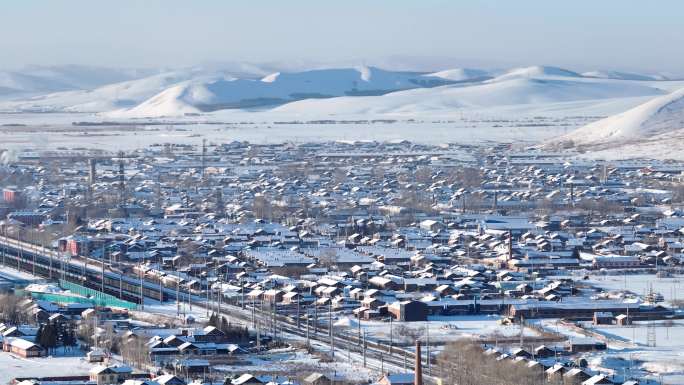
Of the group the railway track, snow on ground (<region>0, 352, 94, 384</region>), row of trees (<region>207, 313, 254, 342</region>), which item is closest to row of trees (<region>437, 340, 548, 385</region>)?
the railway track

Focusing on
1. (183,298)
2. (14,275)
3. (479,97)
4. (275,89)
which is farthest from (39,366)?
(275,89)

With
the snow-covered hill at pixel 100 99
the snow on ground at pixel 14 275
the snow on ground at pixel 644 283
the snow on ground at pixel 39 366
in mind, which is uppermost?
the snow on ground at pixel 39 366

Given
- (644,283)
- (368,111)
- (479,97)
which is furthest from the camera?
(479,97)

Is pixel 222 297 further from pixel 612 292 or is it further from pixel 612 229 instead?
pixel 612 229

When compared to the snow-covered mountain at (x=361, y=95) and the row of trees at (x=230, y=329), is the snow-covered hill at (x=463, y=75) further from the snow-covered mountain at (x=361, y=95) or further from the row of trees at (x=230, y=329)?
the row of trees at (x=230, y=329)

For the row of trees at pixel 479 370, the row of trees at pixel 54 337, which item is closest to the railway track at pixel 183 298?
the row of trees at pixel 479 370

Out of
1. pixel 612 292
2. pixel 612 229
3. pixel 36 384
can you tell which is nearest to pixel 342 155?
pixel 612 229

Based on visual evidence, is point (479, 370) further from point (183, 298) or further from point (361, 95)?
point (361, 95)
